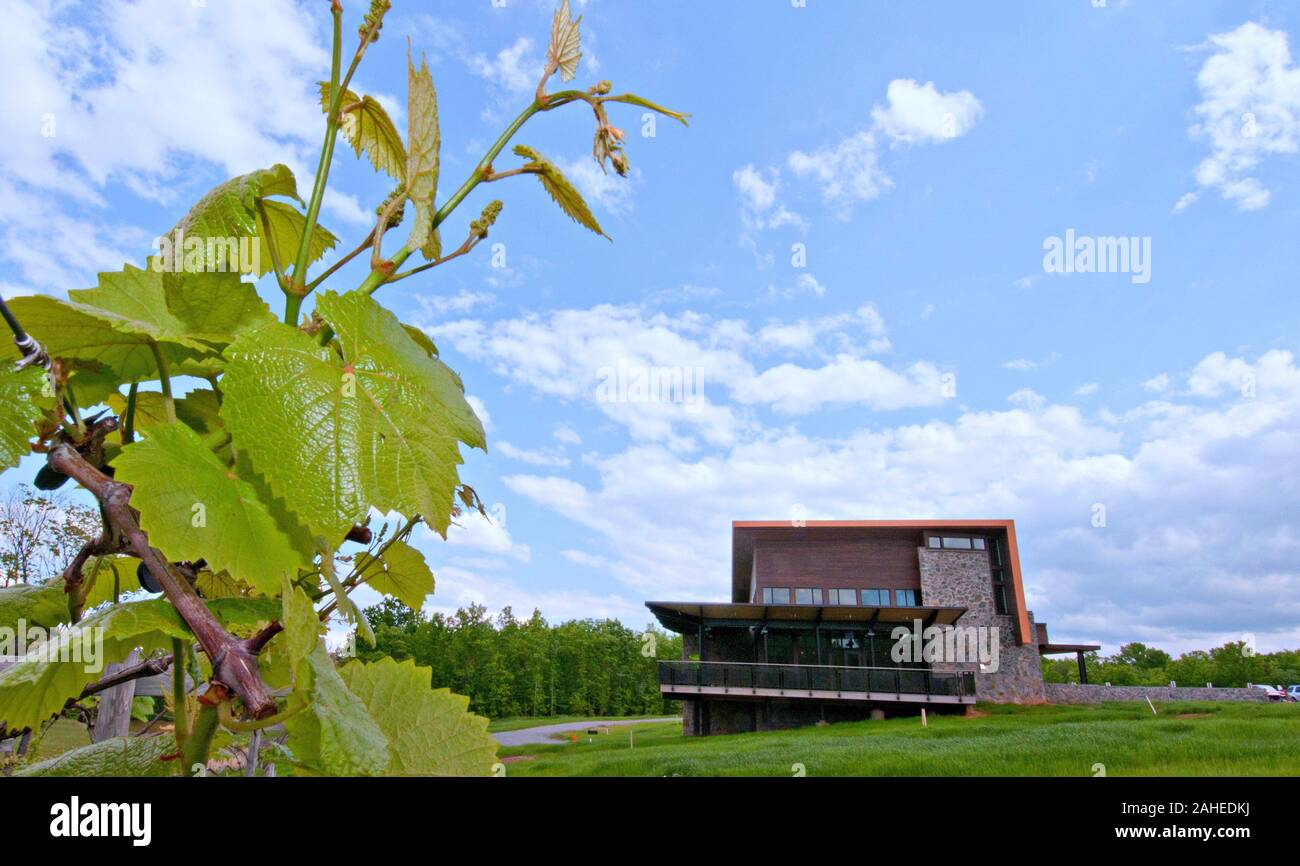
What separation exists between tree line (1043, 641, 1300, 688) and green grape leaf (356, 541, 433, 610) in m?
46.3

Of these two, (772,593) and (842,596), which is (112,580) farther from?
(842,596)

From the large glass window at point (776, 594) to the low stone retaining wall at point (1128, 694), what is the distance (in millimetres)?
8823

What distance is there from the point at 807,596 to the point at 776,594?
1.04 metres

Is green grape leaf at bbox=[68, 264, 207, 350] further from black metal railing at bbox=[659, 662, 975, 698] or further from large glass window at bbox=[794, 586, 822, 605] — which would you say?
large glass window at bbox=[794, 586, 822, 605]

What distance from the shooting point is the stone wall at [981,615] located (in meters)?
24.6

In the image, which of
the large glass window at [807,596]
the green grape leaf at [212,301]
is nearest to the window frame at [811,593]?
the large glass window at [807,596]

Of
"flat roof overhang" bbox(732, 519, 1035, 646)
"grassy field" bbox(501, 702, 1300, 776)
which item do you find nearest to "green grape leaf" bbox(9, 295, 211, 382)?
"grassy field" bbox(501, 702, 1300, 776)

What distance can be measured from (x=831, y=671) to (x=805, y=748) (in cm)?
615

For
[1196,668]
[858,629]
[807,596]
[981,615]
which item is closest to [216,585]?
[858,629]

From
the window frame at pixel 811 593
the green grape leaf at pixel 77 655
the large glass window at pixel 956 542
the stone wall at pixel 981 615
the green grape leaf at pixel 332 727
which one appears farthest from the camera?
the large glass window at pixel 956 542

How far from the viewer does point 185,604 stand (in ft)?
1.10

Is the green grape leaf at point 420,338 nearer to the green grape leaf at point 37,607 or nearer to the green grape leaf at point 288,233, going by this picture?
the green grape leaf at point 288,233

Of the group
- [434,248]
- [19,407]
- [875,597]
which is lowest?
[875,597]
